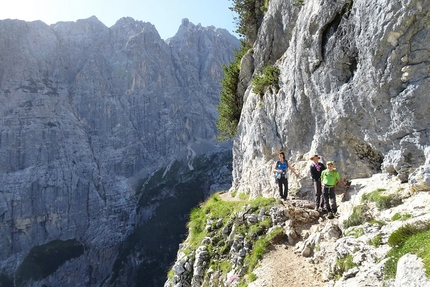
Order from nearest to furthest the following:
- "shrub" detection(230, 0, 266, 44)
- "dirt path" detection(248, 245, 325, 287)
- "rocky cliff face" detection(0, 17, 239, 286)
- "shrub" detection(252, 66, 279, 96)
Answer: "dirt path" detection(248, 245, 325, 287), "shrub" detection(252, 66, 279, 96), "shrub" detection(230, 0, 266, 44), "rocky cliff face" detection(0, 17, 239, 286)

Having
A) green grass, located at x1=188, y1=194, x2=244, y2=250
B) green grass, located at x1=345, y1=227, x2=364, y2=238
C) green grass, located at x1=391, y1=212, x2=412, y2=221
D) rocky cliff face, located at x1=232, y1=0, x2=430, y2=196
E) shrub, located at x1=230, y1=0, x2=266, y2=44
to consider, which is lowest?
green grass, located at x1=188, y1=194, x2=244, y2=250

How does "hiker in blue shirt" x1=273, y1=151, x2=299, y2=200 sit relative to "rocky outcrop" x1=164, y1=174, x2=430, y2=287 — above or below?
above

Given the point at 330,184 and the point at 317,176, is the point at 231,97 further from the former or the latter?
the point at 330,184

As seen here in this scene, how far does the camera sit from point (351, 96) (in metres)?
11.0

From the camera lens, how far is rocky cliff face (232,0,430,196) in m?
8.77

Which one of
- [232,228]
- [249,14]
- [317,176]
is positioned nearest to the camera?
[317,176]

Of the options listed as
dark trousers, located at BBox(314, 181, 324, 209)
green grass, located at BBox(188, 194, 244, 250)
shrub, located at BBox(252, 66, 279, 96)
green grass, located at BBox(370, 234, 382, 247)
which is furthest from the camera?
shrub, located at BBox(252, 66, 279, 96)

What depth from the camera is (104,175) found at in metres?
117

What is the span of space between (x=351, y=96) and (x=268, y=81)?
8021 millimetres

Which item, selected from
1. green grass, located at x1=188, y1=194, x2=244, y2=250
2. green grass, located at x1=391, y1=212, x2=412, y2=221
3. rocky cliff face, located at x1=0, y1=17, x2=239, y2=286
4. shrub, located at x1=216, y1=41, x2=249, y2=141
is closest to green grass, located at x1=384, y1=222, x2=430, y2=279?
green grass, located at x1=391, y1=212, x2=412, y2=221

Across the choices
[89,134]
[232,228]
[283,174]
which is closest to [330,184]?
[283,174]

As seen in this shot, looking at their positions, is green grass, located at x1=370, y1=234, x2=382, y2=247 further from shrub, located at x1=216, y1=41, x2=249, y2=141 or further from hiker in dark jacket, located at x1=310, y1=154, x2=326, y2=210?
shrub, located at x1=216, y1=41, x2=249, y2=141

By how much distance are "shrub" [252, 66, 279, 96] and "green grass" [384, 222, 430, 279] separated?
12.6 m

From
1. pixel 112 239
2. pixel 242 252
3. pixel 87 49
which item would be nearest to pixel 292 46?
pixel 242 252
